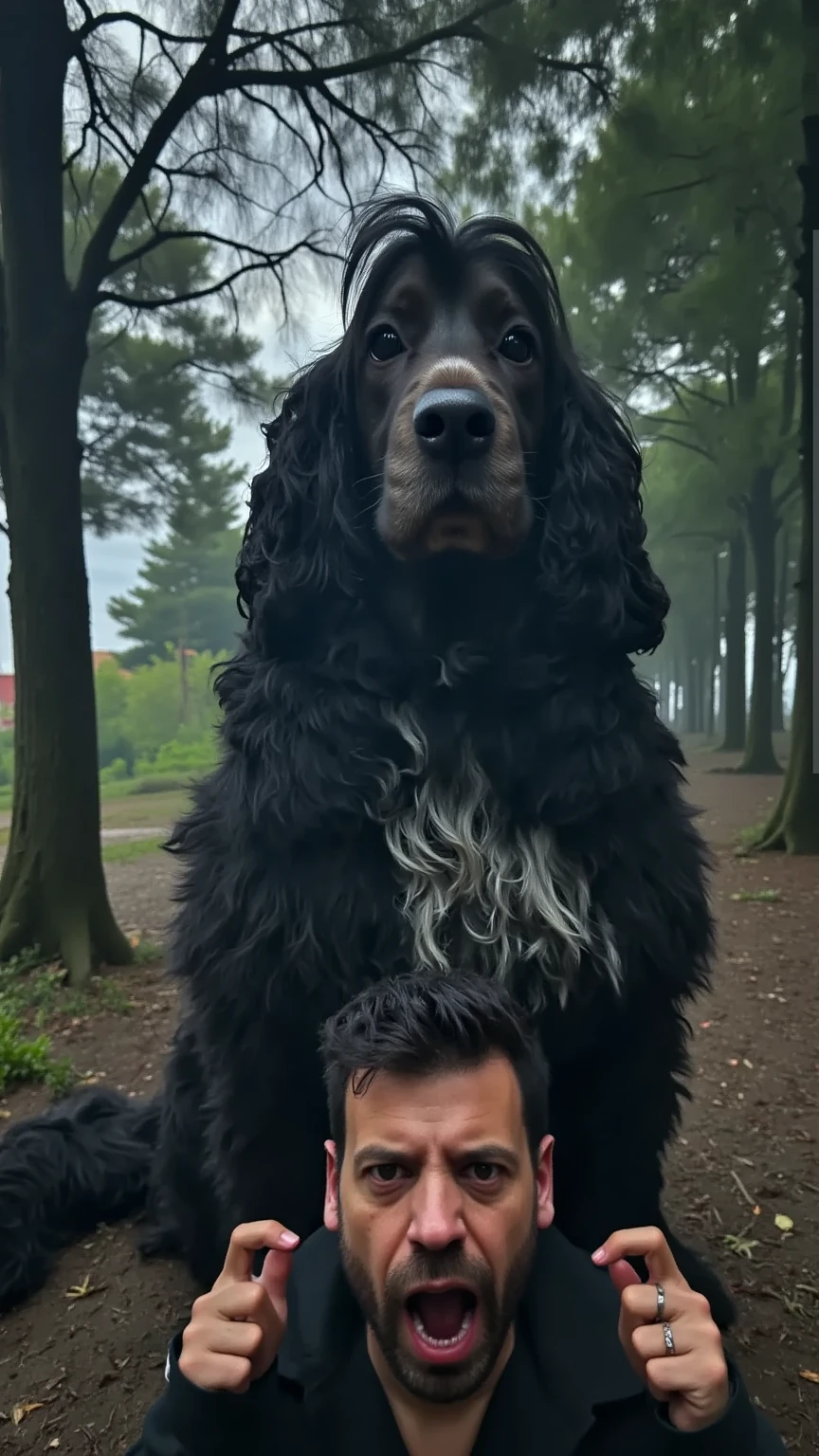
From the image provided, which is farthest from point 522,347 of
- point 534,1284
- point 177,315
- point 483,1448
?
point 177,315

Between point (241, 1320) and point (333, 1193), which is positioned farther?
point (333, 1193)

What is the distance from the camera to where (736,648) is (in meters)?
5.13

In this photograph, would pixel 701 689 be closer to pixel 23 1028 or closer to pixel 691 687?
pixel 691 687

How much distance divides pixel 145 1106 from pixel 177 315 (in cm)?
291

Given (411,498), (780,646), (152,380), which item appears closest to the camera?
(411,498)

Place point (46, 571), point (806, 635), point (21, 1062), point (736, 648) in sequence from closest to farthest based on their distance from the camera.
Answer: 1. point (21, 1062)
2. point (46, 571)
3. point (806, 635)
4. point (736, 648)

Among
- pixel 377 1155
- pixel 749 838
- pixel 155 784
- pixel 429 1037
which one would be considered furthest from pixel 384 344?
pixel 749 838

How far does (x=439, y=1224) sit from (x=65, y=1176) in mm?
1398

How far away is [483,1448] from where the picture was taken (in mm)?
994

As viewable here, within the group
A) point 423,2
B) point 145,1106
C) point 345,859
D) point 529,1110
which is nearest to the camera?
point 529,1110

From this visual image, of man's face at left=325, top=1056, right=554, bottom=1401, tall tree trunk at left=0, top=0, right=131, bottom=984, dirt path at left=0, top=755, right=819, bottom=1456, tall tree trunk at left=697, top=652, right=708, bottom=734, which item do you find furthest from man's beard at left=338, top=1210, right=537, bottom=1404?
tall tree trunk at left=697, top=652, right=708, bottom=734

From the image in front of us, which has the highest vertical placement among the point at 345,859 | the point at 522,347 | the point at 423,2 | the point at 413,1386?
the point at 423,2

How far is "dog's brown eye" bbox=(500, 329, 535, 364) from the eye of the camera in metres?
1.25

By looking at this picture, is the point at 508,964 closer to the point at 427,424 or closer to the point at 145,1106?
the point at 427,424
